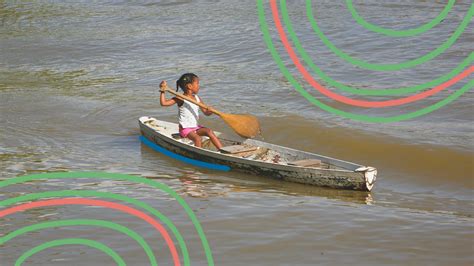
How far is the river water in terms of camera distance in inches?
272

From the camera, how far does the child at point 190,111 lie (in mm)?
10289

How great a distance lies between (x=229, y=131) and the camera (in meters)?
12.7

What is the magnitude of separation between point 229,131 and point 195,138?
2284mm

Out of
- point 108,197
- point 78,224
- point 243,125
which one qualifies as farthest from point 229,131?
point 78,224

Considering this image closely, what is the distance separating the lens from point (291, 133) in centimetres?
1245

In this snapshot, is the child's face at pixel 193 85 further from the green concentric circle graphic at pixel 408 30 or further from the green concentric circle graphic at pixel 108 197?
the green concentric circle graphic at pixel 408 30

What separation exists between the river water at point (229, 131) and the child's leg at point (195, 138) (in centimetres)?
40

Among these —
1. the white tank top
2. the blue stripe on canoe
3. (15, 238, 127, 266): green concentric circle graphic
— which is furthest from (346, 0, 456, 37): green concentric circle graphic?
(15, 238, 127, 266): green concentric circle graphic

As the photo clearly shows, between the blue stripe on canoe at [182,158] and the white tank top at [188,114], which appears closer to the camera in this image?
the blue stripe on canoe at [182,158]

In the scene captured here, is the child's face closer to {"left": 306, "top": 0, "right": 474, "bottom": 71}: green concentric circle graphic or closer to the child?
the child

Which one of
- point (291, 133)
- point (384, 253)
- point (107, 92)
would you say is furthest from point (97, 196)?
point (107, 92)

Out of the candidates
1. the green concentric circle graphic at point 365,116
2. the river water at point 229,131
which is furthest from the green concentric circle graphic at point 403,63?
the green concentric circle graphic at point 365,116

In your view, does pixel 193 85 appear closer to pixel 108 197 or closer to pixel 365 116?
pixel 108 197

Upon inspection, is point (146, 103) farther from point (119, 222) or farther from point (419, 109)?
point (119, 222)
